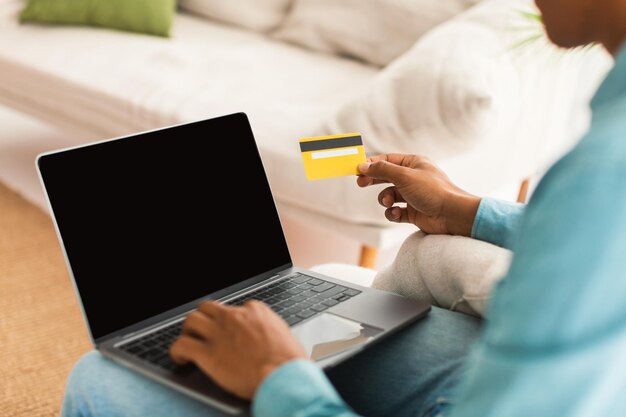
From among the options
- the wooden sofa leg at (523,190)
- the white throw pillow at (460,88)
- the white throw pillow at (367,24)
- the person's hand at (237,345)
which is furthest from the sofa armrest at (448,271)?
the wooden sofa leg at (523,190)

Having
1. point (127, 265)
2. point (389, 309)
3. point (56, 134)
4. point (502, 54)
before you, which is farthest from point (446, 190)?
point (56, 134)

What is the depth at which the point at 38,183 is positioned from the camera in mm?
2635

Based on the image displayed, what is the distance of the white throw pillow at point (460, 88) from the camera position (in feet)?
5.65

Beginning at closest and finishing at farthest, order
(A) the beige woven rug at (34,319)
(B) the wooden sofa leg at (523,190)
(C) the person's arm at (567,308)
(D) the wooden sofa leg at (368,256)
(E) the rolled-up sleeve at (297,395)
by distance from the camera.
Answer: (C) the person's arm at (567,308)
(E) the rolled-up sleeve at (297,395)
(A) the beige woven rug at (34,319)
(D) the wooden sofa leg at (368,256)
(B) the wooden sofa leg at (523,190)

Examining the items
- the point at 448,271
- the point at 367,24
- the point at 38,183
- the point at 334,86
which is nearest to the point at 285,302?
the point at 448,271

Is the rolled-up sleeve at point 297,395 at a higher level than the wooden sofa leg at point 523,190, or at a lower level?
higher

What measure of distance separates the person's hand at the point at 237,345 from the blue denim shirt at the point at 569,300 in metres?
0.22

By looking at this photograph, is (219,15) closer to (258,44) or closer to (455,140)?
(258,44)

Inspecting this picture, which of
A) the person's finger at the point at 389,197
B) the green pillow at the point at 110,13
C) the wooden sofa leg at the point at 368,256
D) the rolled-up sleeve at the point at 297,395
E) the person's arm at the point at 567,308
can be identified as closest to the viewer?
the person's arm at the point at 567,308

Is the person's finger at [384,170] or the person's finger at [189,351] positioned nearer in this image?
the person's finger at [189,351]

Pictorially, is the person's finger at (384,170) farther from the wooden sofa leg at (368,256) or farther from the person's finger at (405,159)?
the wooden sofa leg at (368,256)

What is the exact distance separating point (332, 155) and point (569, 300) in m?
0.62

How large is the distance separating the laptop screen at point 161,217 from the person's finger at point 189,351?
14 cm

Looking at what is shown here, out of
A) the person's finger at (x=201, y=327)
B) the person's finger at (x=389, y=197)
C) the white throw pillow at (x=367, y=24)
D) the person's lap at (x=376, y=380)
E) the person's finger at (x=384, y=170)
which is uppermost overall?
the white throw pillow at (x=367, y=24)
